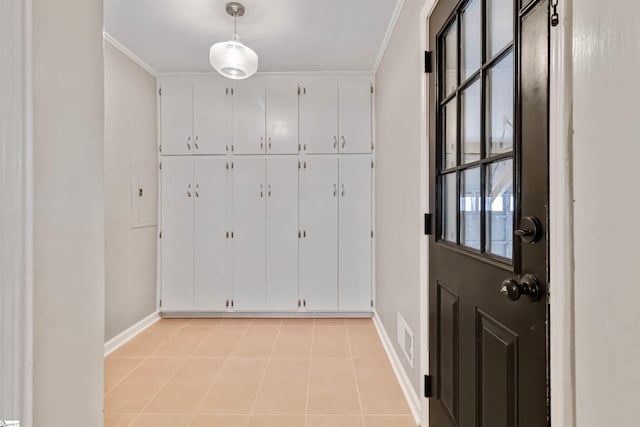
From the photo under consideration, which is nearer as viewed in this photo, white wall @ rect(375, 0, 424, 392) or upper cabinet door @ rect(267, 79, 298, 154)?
white wall @ rect(375, 0, 424, 392)

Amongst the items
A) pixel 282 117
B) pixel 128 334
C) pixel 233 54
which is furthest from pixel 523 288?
pixel 128 334

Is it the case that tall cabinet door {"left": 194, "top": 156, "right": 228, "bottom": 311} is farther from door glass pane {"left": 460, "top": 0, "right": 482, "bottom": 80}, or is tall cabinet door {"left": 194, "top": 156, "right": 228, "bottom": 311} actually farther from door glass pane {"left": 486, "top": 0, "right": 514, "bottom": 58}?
door glass pane {"left": 486, "top": 0, "right": 514, "bottom": 58}

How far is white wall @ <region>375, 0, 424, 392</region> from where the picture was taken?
199cm

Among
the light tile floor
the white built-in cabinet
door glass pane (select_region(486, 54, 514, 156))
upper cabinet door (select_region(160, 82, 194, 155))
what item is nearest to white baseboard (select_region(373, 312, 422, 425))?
the light tile floor

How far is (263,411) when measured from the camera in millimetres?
1978

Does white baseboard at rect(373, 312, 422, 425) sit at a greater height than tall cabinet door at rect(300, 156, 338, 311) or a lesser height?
lesser

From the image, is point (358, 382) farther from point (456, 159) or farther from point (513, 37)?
point (513, 37)

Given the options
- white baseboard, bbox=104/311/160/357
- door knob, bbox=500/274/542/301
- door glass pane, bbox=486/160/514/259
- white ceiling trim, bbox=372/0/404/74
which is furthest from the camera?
white baseboard, bbox=104/311/160/357

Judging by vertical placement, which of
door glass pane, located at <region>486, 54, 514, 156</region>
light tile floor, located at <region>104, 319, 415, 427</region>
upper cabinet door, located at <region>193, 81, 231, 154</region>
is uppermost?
upper cabinet door, located at <region>193, 81, 231, 154</region>

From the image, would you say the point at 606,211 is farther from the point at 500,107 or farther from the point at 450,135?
the point at 450,135

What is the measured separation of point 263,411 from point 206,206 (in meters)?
2.25

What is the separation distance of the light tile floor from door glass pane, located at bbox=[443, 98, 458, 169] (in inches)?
58.2

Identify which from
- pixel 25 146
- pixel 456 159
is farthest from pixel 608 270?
pixel 25 146

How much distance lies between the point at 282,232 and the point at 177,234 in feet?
3.79
